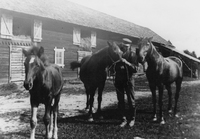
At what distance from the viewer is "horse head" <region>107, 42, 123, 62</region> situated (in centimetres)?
432

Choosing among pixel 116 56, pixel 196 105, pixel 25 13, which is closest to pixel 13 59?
pixel 25 13

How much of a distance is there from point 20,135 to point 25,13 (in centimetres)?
895

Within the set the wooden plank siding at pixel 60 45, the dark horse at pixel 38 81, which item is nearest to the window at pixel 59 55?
the wooden plank siding at pixel 60 45

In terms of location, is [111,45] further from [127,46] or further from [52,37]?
[52,37]

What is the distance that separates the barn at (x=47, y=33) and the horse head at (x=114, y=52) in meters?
6.41

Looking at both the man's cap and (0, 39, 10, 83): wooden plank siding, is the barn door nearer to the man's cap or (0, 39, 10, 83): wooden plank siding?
(0, 39, 10, 83): wooden plank siding

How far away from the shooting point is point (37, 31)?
39.2ft

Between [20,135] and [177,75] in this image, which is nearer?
[20,135]

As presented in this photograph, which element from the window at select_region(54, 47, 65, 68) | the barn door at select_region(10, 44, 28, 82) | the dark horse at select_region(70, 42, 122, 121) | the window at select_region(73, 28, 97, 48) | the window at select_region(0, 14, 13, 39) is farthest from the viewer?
the window at select_region(73, 28, 97, 48)

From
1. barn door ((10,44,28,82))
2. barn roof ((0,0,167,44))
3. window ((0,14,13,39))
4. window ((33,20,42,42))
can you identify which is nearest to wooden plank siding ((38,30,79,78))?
window ((33,20,42,42))

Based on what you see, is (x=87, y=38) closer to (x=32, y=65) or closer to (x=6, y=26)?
(x=6, y=26)

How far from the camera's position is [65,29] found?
14.0 metres

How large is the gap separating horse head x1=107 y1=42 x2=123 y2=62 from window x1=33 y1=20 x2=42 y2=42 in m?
8.97

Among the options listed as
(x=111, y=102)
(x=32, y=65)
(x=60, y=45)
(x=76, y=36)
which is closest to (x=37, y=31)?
(x=60, y=45)
